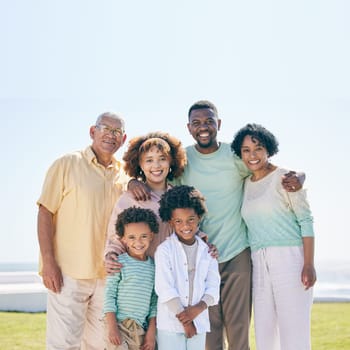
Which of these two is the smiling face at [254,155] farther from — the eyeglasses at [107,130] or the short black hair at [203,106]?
the eyeglasses at [107,130]

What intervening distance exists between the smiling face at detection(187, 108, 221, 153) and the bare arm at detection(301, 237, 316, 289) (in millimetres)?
1284

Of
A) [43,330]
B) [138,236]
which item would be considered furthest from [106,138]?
[43,330]

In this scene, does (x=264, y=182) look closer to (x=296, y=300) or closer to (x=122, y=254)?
(x=296, y=300)

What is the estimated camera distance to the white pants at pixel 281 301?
14.4 feet

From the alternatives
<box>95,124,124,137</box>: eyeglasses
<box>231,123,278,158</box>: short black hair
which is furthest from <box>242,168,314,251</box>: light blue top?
<box>95,124,124,137</box>: eyeglasses

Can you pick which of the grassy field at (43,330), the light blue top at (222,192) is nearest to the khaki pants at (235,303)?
the light blue top at (222,192)

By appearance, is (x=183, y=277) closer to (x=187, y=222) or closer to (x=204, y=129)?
(x=187, y=222)

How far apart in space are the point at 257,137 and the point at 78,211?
1.78 m

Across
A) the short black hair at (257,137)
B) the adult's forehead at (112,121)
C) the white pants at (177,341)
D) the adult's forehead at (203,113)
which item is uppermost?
the adult's forehead at (203,113)

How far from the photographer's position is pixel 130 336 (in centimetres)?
387

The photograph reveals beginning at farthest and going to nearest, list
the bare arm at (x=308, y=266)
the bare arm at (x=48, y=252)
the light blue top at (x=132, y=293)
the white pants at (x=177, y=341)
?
1. the bare arm at (x=48, y=252)
2. the bare arm at (x=308, y=266)
3. the light blue top at (x=132, y=293)
4. the white pants at (x=177, y=341)

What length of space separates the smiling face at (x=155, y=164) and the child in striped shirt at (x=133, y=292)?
1.38 feet

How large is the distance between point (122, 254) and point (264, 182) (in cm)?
148

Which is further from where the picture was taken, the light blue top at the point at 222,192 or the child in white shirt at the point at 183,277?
the light blue top at the point at 222,192
